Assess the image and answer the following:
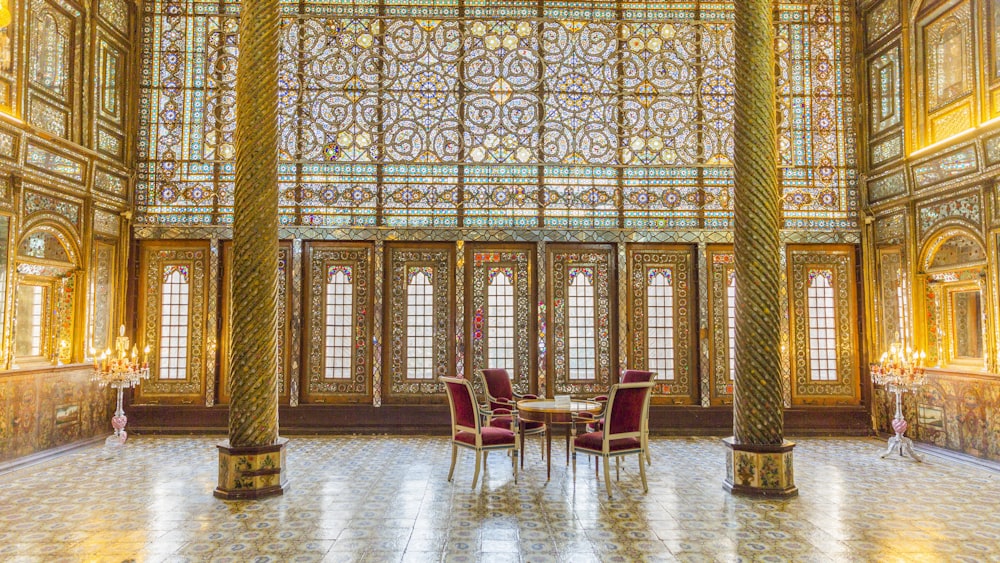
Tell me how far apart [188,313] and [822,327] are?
8386 millimetres

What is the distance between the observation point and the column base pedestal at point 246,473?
4902 millimetres

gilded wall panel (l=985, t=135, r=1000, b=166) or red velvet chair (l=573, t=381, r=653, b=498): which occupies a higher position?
gilded wall panel (l=985, t=135, r=1000, b=166)

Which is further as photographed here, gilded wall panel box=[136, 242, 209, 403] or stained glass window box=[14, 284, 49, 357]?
gilded wall panel box=[136, 242, 209, 403]

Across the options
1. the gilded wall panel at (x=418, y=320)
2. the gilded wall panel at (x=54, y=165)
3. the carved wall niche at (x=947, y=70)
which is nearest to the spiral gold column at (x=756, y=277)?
the carved wall niche at (x=947, y=70)

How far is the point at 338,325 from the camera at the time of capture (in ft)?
27.0

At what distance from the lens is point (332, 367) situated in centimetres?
822

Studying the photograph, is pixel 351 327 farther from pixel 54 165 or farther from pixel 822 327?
pixel 822 327

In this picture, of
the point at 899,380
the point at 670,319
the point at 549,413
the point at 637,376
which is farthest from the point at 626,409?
the point at 899,380

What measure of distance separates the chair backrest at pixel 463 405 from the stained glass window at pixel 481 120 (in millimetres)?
3178

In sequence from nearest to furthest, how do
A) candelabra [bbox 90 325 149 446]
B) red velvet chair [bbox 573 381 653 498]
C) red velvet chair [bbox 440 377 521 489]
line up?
red velvet chair [bbox 573 381 653 498] < red velvet chair [bbox 440 377 521 489] < candelabra [bbox 90 325 149 446]

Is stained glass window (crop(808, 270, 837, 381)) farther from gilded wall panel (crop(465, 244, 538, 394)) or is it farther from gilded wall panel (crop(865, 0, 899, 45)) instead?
gilded wall panel (crop(465, 244, 538, 394))

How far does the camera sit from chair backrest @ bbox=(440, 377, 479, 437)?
5488mm

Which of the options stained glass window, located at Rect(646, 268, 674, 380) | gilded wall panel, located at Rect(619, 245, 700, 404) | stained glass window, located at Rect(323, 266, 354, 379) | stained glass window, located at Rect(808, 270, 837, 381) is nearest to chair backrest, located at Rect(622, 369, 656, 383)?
gilded wall panel, located at Rect(619, 245, 700, 404)

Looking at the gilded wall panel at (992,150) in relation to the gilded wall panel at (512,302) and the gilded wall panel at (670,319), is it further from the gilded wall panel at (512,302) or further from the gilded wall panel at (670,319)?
the gilded wall panel at (512,302)
